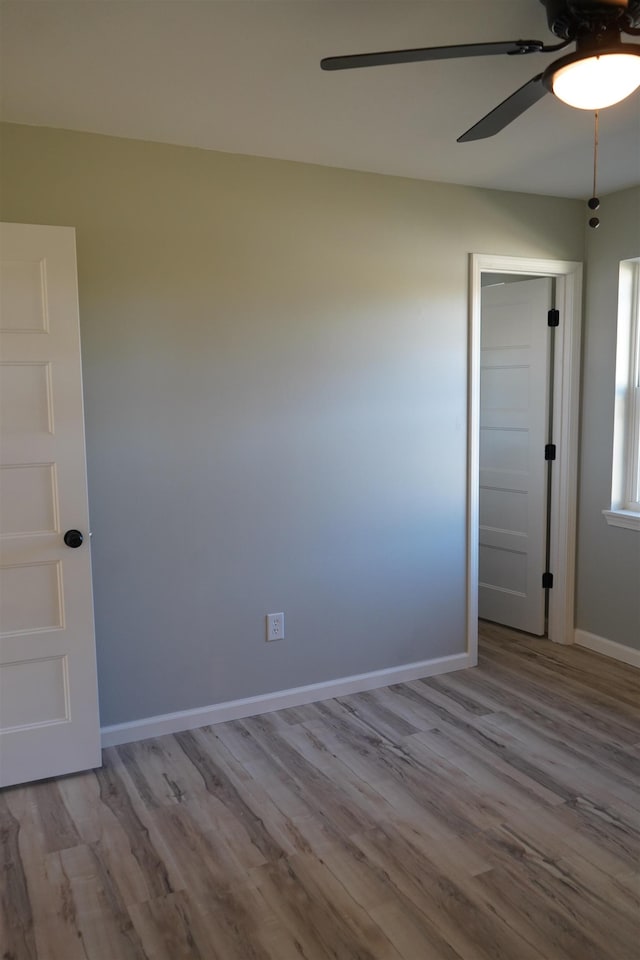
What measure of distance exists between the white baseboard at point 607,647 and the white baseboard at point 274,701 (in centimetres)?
74

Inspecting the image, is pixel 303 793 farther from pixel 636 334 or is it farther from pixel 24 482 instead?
pixel 636 334

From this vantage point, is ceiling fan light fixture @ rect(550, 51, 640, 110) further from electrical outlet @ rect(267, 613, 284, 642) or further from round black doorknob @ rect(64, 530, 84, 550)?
electrical outlet @ rect(267, 613, 284, 642)

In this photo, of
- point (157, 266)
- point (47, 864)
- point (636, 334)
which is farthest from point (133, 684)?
point (636, 334)

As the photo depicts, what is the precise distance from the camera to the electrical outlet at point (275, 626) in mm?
3389

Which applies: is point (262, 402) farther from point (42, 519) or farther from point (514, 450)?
point (514, 450)

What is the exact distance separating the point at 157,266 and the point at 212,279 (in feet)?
0.78

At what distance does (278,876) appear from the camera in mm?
2264

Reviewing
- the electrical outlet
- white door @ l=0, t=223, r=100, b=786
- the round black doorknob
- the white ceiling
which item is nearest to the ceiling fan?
the white ceiling

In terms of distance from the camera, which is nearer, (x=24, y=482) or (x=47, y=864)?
(x=47, y=864)

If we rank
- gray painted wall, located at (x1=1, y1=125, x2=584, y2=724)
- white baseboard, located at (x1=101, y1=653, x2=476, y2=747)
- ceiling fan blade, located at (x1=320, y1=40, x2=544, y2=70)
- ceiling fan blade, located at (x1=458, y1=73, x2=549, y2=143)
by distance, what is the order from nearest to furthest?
ceiling fan blade, located at (x1=320, y1=40, x2=544, y2=70) → ceiling fan blade, located at (x1=458, y1=73, x2=549, y2=143) → gray painted wall, located at (x1=1, y1=125, x2=584, y2=724) → white baseboard, located at (x1=101, y1=653, x2=476, y2=747)

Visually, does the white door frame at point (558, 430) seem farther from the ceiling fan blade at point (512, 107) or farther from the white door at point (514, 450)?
the ceiling fan blade at point (512, 107)

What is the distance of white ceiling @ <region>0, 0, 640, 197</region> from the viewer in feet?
6.41

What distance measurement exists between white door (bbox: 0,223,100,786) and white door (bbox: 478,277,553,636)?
261 centimetres

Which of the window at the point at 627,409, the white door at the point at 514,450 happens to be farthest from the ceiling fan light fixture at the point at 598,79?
the white door at the point at 514,450
